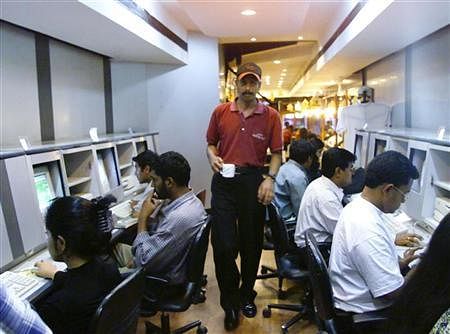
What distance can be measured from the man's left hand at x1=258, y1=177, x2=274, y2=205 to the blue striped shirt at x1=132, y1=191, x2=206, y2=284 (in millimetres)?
490

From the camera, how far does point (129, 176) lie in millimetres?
→ 4152

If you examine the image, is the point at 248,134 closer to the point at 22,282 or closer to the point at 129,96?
the point at 22,282

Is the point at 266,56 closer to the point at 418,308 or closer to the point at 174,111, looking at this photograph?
the point at 174,111

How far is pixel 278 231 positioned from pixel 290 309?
0.65 meters

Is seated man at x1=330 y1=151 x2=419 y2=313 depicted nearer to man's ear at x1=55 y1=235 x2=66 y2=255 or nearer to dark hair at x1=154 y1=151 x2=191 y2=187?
dark hair at x1=154 y1=151 x2=191 y2=187

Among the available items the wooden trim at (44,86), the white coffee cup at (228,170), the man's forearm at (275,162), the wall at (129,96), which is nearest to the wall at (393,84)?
the man's forearm at (275,162)

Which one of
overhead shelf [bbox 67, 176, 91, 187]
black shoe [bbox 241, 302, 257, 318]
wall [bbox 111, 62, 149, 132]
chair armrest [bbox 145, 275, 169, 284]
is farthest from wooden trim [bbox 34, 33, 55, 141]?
black shoe [bbox 241, 302, 257, 318]

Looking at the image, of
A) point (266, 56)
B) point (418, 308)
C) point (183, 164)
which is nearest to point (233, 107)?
point (183, 164)

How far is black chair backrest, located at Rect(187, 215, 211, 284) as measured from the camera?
7.33 feet

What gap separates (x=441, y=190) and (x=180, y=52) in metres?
3.58

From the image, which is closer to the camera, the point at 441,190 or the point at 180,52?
the point at 441,190

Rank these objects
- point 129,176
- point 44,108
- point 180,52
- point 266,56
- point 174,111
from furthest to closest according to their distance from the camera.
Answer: point 266,56 → point 174,111 → point 180,52 → point 129,176 → point 44,108

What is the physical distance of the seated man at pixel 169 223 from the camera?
7.39 feet

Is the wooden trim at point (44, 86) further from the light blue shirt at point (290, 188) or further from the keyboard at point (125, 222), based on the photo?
the light blue shirt at point (290, 188)
